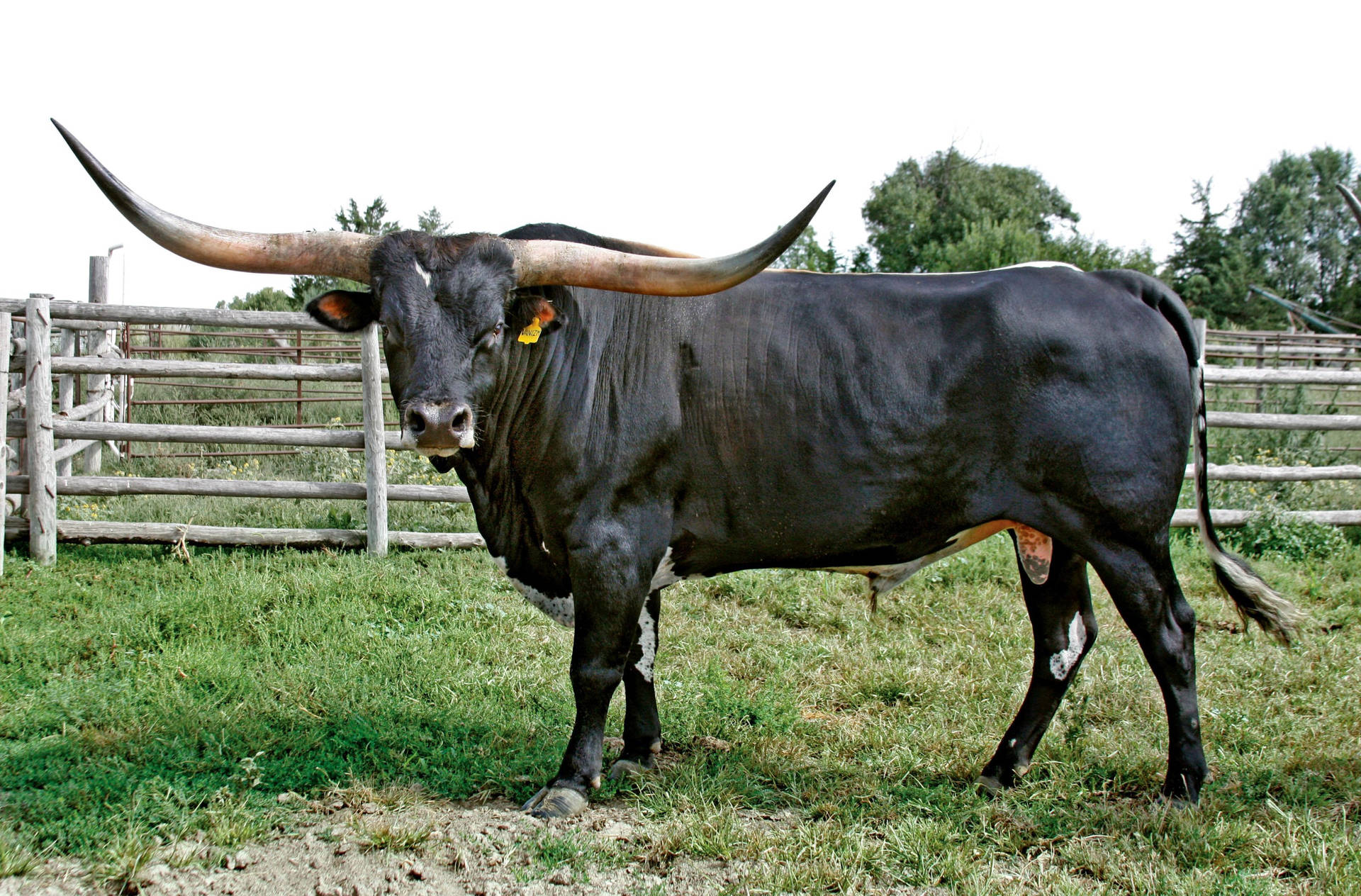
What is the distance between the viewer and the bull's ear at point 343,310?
12.3 feet

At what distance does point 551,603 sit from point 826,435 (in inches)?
53.3

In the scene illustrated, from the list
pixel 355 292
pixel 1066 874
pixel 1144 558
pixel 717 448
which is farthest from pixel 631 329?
pixel 1066 874

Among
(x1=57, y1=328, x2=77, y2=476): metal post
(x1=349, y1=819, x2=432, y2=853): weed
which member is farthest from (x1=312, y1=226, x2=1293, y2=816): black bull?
(x1=57, y1=328, x2=77, y2=476): metal post

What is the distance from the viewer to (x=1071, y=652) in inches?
161

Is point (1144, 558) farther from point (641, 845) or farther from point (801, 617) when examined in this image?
point (801, 617)

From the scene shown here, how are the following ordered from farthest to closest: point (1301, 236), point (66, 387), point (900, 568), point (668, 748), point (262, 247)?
point (1301, 236) < point (66, 387) < point (668, 748) < point (900, 568) < point (262, 247)

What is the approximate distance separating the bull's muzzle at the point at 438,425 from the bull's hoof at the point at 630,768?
1574 mm

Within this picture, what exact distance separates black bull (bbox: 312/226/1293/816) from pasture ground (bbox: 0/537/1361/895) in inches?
14.6

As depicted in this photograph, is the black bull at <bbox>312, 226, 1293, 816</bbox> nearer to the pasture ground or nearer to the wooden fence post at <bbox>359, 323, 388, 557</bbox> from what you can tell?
the pasture ground

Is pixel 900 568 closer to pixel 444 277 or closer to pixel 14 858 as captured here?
Result: pixel 444 277

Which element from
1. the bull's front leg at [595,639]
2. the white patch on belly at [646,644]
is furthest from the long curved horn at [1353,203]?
the white patch on belly at [646,644]

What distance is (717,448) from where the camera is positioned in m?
3.74

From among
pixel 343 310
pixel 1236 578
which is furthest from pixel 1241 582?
pixel 343 310

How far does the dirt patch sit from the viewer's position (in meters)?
3.01
